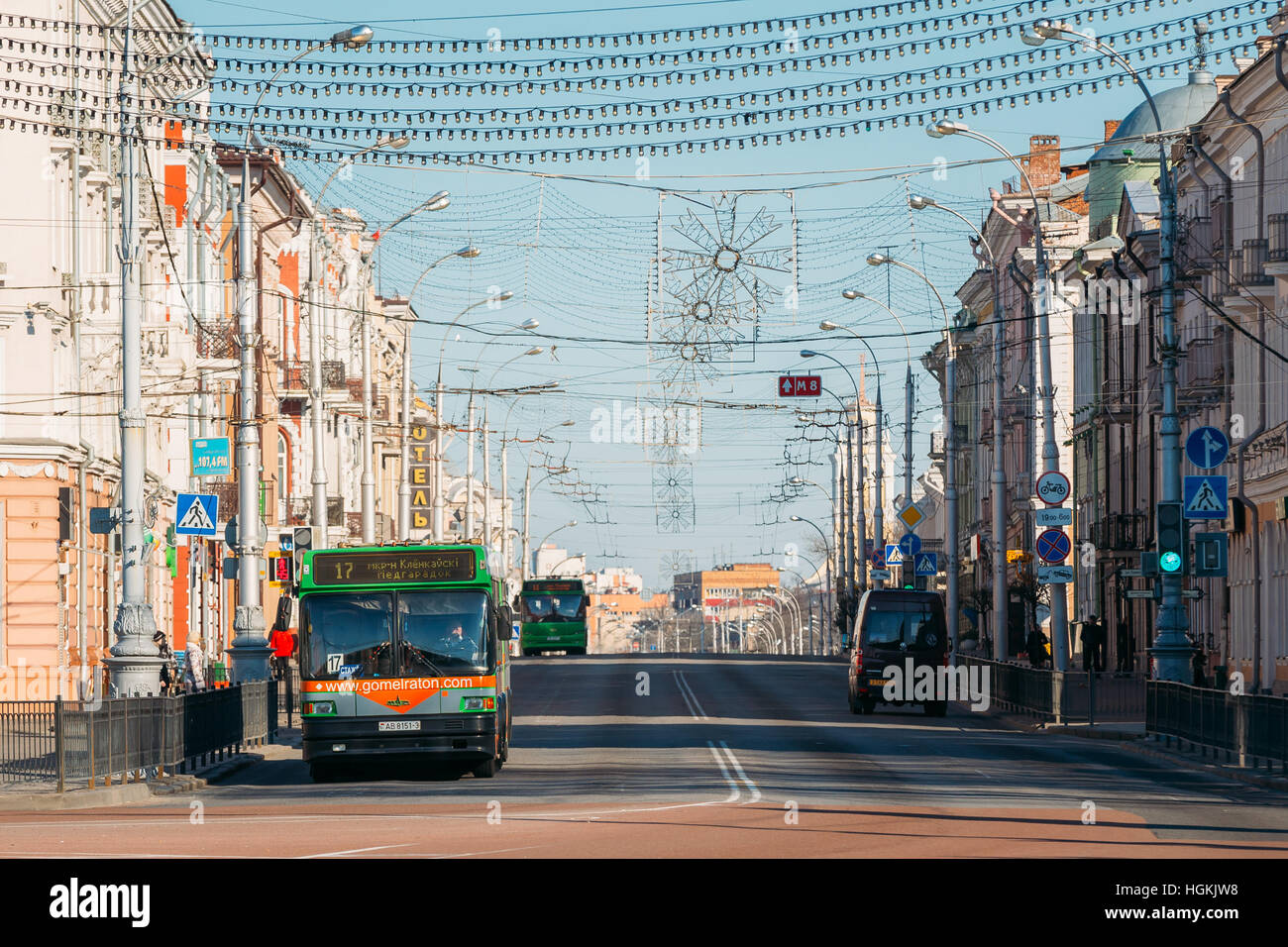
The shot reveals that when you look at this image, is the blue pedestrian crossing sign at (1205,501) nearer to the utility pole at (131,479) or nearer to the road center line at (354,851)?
A: the utility pole at (131,479)

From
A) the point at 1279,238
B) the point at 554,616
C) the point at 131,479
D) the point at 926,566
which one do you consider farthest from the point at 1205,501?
the point at 554,616

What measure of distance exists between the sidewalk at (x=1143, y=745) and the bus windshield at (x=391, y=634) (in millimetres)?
9391

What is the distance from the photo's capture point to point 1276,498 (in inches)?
1844

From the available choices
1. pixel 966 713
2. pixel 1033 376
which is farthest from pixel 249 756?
pixel 1033 376

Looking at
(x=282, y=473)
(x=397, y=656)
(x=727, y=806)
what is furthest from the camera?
(x=282, y=473)

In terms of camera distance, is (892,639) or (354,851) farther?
(892,639)

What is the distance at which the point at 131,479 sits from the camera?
27.8 metres

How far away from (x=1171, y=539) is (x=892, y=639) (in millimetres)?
11320

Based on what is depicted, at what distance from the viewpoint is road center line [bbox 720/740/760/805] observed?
22.0 m

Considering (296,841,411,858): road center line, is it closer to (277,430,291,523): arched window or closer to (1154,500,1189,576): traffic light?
(1154,500,1189,576): traffic light

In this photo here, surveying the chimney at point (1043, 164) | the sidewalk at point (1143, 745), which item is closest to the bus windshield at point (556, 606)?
the chimney at point (1043, 164)

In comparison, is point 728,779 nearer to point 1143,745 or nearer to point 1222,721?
point 1222,721

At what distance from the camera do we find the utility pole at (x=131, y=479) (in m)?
27.1
